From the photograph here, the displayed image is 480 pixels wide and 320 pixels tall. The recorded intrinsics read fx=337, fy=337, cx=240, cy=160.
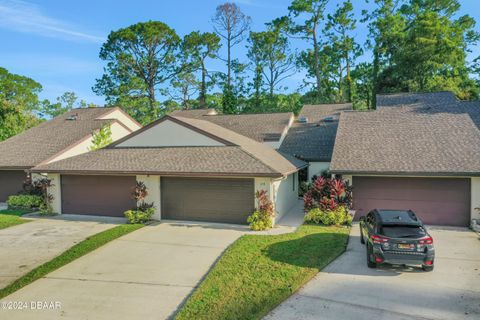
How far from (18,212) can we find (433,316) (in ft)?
65.7

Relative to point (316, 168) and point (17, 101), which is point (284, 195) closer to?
point (316, 168)

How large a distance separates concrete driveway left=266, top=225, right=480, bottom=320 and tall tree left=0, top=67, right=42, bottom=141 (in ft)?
119

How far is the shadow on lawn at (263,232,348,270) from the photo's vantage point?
10.2m

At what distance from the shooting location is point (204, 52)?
5025 cm

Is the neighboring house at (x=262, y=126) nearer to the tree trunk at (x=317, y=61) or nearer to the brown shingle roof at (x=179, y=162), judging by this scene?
the brown shingle roof at (x=179, y=162)

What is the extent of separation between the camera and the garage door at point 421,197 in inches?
581

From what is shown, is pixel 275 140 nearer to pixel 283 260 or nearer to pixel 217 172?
pixel 217 172

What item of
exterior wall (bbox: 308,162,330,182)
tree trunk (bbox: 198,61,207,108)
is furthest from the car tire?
tree trunk (bbox: 198,61,207,108)

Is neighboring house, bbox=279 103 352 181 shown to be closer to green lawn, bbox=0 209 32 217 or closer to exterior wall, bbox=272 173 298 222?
exterior wall, bbox=272 173 298 222

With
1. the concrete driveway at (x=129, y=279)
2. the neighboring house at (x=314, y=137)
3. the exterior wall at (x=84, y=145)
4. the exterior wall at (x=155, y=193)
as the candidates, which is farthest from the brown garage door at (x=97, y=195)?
the neighboring house at (x=314, y=137)

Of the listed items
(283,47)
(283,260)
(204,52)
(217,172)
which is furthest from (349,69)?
(283,260)

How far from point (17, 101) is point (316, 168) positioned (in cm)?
5160

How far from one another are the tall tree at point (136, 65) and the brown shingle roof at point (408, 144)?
3270cm

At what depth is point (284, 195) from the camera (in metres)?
17.8
